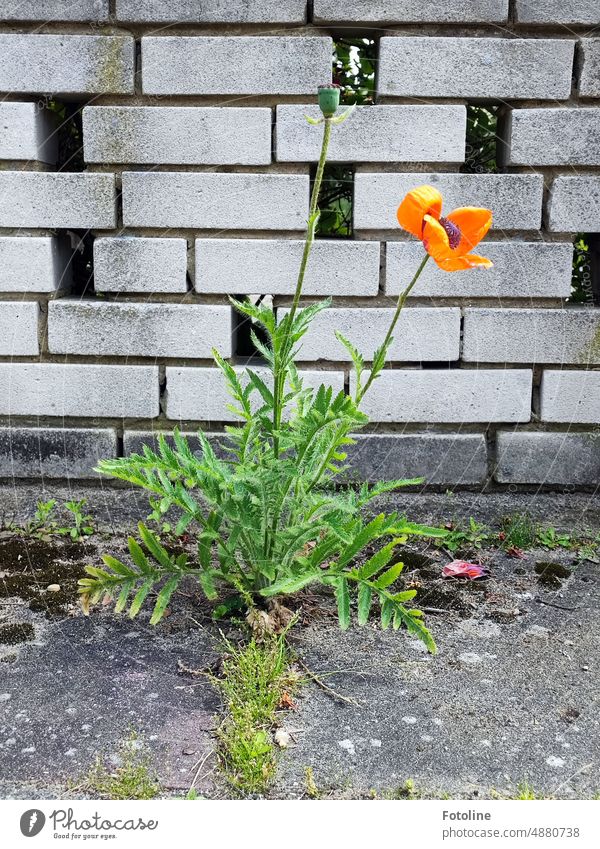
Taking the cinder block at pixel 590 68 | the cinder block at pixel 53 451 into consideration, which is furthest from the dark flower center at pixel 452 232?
the cinder block at pixel 53 451

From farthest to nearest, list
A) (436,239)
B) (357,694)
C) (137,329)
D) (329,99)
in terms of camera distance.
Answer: (137,329), (357,694), (436,239), (329,99)

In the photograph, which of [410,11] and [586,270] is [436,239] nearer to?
[410,11]

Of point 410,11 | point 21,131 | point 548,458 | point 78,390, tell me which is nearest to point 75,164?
point 21,131

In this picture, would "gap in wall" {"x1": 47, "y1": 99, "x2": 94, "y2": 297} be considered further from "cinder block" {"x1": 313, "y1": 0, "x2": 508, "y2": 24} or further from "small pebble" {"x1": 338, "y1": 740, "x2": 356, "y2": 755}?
"small pebble" {"x1": 338, "y1": 740, "x2": 356, "y2": 755}

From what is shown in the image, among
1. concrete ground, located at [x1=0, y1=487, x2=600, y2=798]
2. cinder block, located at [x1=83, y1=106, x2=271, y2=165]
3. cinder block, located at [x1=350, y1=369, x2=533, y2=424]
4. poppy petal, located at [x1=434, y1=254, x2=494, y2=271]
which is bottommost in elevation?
concrete ground, located at [x1=0, y1=487, x2=600, y2=798]

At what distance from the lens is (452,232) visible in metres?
2.29

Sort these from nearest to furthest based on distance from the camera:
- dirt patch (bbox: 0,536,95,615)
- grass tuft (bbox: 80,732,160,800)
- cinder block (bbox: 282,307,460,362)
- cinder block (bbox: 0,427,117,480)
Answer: grass tuft (bbox: 80,732,160,800)
dirt patch (bbox: 0,536,95,615)
cinder block (bbox: 282,307,460,362)
cinder block (bbox: 0,427,117,480)

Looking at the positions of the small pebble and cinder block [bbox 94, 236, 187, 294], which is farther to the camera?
cinder block [bbox 94, 236, 187, 294]

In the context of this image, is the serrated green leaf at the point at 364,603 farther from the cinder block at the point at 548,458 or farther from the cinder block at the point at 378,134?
the cinder block at the point at 378,134

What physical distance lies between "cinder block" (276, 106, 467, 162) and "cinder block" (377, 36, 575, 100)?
8 cm

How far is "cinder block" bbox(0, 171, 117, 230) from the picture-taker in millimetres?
3572

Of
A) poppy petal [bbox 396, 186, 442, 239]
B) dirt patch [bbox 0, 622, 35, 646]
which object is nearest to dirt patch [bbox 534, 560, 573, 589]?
poppy petal [bbox 396, 186, 442, 239]

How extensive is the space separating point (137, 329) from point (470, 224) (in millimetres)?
1773

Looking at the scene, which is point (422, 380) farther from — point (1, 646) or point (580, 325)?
point (1, 646)
